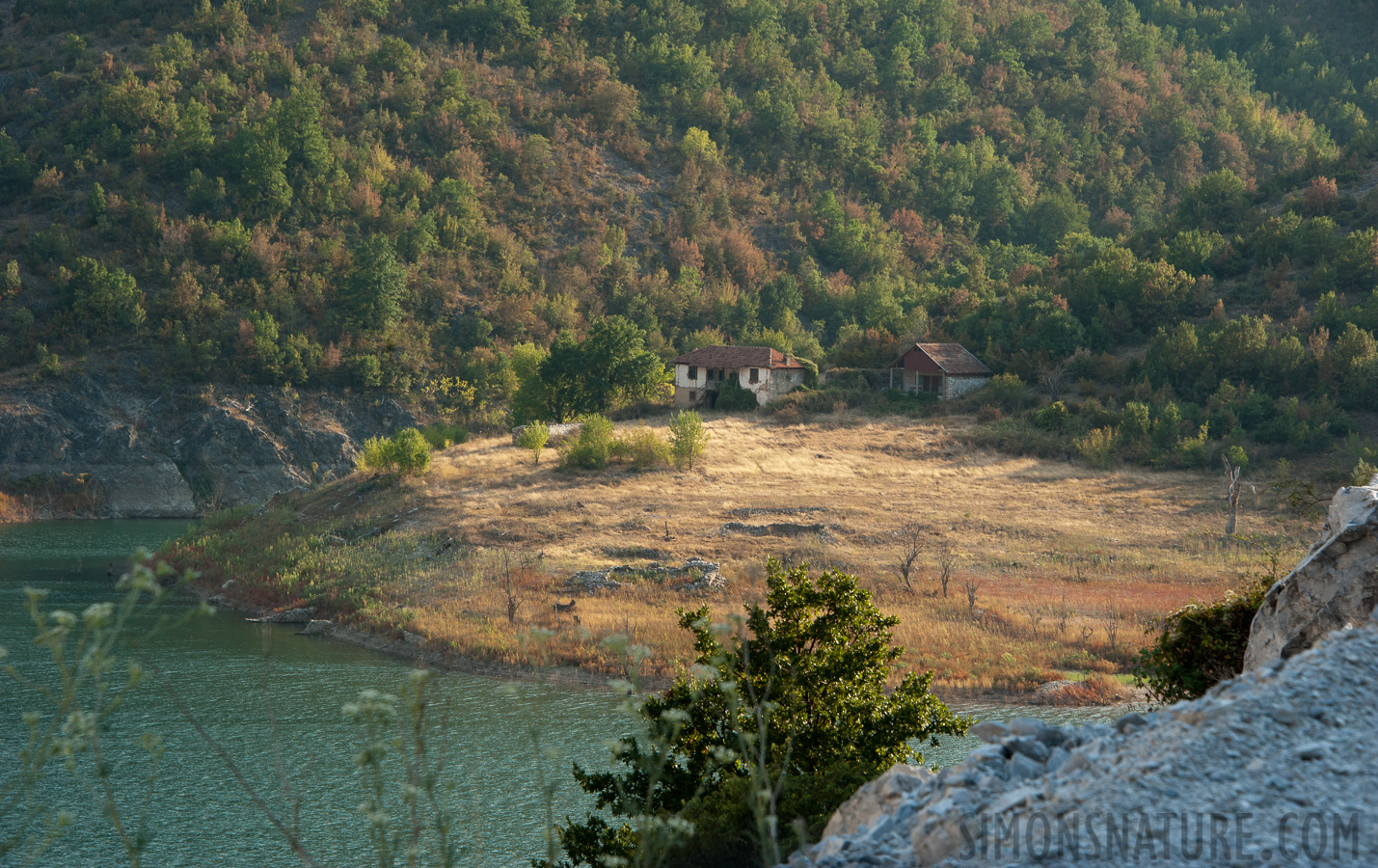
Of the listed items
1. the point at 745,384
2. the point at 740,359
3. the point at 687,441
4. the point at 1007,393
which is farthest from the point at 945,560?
the point at 740,359

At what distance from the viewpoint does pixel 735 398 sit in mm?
68688

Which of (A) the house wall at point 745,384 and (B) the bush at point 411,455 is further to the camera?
(A) the house wall at point 745,384

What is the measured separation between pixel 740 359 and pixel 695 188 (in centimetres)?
5531

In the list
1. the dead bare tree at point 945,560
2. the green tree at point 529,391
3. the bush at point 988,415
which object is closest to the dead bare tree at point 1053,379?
the bush at point 988,415

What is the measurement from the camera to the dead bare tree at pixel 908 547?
35.1m

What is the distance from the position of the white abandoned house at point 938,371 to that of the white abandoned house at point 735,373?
6895mm

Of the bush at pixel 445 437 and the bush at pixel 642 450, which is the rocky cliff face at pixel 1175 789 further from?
the bush at pixel 445 437

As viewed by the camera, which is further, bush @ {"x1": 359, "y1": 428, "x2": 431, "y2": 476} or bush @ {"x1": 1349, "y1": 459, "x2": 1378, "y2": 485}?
bush @ {"x1": 359, "y1": 428, "x2": 431, "y2": 476}

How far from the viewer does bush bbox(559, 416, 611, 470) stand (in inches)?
2016

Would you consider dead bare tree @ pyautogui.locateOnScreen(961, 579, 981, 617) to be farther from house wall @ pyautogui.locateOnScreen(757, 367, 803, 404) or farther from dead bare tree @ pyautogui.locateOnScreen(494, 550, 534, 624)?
house wall @ pyautogui.locateOnScreen(757, 367, 803, 404)

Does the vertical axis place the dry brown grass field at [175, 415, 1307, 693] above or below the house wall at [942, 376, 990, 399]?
below

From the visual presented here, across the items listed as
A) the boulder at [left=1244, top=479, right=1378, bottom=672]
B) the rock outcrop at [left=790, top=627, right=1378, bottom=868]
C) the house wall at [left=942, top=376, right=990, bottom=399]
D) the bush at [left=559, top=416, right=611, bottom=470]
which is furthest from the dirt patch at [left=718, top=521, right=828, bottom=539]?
the rock outcrop at [left=790, top=627, right=1378, bottom=868]

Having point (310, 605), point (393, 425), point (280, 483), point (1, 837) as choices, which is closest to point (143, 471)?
point (280, 483)

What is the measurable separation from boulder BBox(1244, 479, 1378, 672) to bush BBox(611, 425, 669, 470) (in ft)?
138
